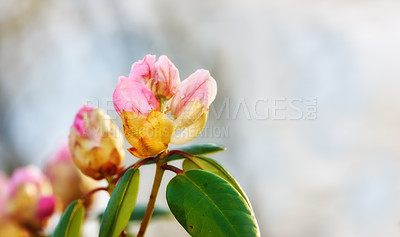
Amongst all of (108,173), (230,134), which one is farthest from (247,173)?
(108,173)

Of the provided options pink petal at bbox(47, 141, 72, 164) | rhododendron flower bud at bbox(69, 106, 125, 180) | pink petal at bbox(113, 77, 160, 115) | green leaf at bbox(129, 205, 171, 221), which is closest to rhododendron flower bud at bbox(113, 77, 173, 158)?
pink petal at bbox(113, 77, 160, 115)

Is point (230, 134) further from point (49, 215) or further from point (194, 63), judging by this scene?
point (49, 215)

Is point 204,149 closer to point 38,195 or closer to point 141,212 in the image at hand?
point 141,212

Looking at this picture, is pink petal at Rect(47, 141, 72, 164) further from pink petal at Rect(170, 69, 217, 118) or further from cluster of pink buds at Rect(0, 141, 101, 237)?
pink petal at Rect(170, 69, 217, 118)

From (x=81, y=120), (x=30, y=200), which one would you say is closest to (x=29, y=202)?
(x=30, y=200)

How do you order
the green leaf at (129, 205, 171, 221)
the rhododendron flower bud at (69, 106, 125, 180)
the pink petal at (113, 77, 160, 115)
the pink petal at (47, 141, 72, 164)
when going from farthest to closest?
1. the pink petal at (47, 141, 72, 164)
2. the green leaf at (129, 205, 171, 221)
3. the rhododendron flower bud at (69, 106, 125, 180)
4. the pink petal at (113, 77, 160, 115)
